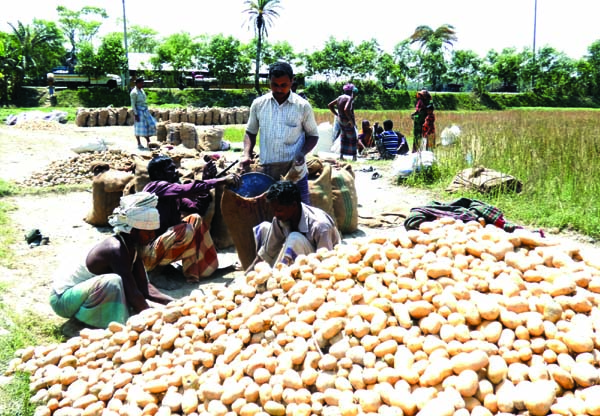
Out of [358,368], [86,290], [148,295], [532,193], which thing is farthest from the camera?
[532,193]

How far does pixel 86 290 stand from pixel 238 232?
1230 millimetres

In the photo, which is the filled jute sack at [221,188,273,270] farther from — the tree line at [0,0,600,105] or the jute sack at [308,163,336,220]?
the tree line at [0,0,600,105]

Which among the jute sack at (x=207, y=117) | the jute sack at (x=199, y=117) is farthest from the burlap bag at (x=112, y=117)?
the jute sack at (x=207, y=117)

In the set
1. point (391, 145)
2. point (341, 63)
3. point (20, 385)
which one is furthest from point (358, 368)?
point (341, 63)

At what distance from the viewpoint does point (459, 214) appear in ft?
11.9

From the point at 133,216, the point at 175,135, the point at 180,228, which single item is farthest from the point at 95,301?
the point at 175,135

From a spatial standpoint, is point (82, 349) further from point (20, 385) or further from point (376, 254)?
point (376, 254)

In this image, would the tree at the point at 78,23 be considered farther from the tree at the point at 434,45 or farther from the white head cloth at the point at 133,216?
the white head cloth at the point at 133,216

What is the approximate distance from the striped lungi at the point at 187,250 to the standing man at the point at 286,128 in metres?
0.68

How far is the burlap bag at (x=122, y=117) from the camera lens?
18.4 meters

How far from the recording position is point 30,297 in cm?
389

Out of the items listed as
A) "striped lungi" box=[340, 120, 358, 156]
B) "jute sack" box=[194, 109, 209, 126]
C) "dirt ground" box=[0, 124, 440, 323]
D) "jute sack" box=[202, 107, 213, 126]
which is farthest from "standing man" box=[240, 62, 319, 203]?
"jute sack" box=[202, 107, 213, 126]

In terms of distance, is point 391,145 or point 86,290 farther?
point 391,145

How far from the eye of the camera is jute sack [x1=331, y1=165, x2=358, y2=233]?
17.3ft
